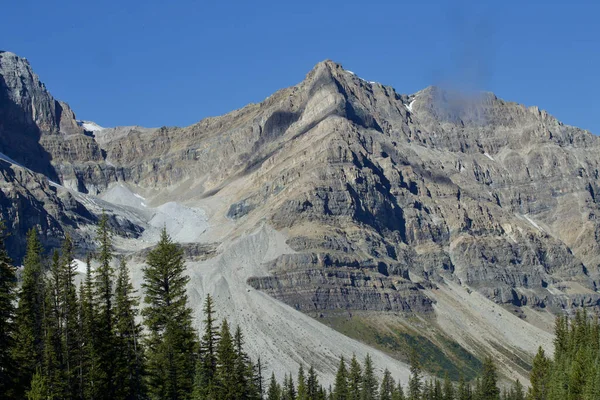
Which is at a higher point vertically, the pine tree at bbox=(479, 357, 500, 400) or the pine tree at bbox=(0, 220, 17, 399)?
the pine tree at bbox=(0, 220, 17, 399)

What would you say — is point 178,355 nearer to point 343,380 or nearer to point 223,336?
point 223,336

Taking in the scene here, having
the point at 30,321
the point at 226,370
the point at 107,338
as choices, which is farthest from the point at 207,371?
the point at 30,321

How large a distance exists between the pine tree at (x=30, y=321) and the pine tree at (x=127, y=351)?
6.30m

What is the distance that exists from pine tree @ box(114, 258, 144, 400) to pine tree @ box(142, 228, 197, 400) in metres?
1.02

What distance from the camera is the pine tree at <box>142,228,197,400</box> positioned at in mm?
81438

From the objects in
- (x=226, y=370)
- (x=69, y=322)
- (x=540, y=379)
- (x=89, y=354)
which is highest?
(x=69, y=322)

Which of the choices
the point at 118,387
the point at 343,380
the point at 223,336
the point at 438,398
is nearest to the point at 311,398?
the point at 343,380

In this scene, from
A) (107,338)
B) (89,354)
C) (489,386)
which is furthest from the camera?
(489,386)

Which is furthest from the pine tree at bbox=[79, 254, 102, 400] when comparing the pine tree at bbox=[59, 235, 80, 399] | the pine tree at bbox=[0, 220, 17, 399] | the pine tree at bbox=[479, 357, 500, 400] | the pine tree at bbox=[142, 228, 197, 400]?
the pine tree at bbox=[479, 357, 500, 400]

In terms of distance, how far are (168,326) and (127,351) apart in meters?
4.09

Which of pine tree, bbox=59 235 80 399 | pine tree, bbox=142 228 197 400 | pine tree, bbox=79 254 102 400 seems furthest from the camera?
pine tree, bbox=142 228 197 400

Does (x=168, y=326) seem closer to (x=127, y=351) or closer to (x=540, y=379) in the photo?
(x=127, y=351)

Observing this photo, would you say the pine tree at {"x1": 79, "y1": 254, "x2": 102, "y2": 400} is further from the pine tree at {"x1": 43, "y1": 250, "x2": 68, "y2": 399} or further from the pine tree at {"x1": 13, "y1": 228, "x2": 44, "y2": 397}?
the pine tree at {"x1": 13, "y1": 228, "x2": 44, "y2": 397}

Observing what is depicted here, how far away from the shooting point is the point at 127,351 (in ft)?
271
